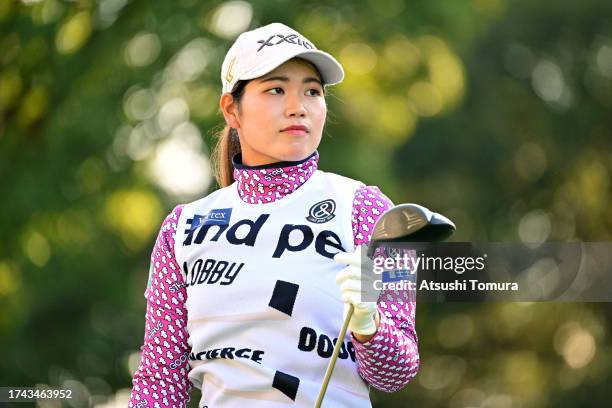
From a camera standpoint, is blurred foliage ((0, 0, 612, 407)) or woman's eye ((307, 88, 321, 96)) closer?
woman's eye ((307, 88, 321, 96))

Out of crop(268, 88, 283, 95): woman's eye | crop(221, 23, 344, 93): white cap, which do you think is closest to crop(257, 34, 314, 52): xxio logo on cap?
crop(221, 23, 344, 93): white cap

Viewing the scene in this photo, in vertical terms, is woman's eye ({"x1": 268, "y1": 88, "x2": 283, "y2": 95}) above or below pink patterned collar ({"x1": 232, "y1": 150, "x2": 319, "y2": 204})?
above

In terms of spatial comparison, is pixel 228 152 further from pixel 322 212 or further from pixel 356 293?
pixel 356 293

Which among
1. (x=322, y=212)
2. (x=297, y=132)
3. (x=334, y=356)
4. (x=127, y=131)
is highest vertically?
(x=127, y=131)

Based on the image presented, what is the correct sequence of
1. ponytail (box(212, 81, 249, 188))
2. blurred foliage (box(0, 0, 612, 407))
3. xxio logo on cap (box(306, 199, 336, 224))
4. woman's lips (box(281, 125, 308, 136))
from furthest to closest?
blurred foliage (box(0, 0, 612, 407)) < ponytail (box(212, 81, 249, 188)) < woman's lips (box(281, 125, 308, 136)) < xxio logo on cap (box(306, 199, 336, 224))

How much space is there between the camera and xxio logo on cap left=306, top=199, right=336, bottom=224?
2.91 m

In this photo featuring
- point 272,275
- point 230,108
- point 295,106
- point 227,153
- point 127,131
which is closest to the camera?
point 272,275

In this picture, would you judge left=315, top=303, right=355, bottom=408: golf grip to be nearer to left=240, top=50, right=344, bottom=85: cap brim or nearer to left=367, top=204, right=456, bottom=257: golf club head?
left=367, top=204, right=456, bottom=257: golf club head

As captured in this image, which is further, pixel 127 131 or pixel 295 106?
pixel 127 131

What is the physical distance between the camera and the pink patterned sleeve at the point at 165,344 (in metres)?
3.05

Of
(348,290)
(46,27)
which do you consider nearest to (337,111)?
(46,27)

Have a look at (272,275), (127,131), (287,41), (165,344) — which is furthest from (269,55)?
(127,131)

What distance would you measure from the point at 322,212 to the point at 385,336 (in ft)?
1.21

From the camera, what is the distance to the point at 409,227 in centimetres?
248
